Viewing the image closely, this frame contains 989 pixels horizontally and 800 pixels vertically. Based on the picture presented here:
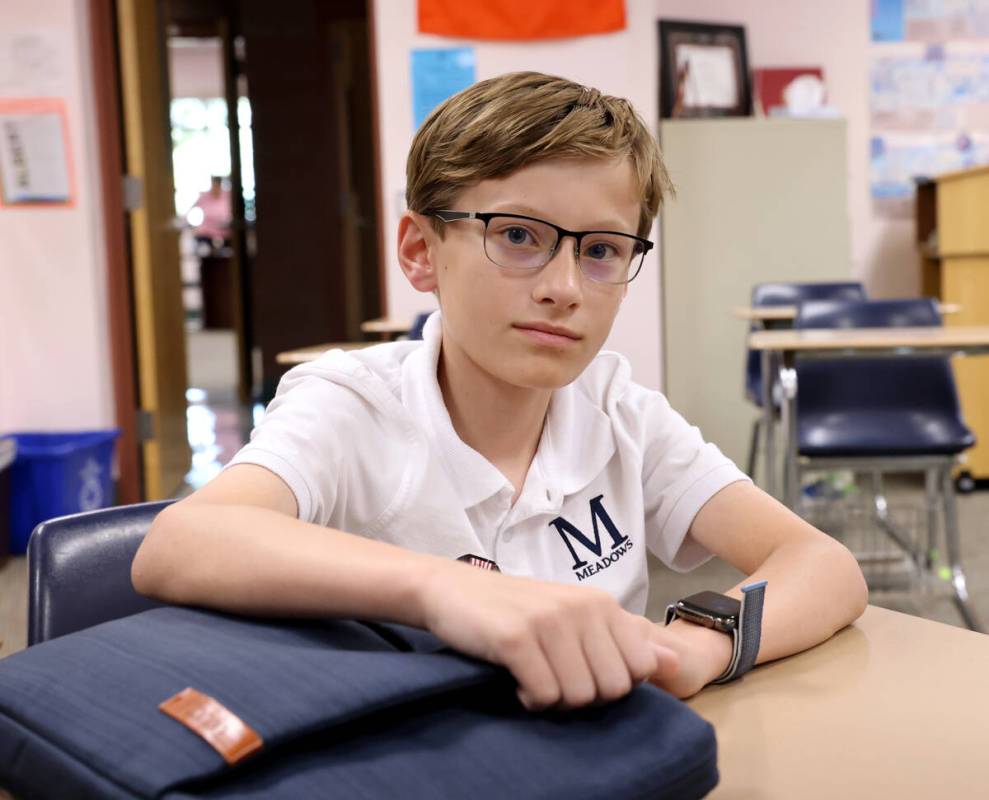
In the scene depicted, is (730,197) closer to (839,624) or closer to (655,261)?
(655,261)

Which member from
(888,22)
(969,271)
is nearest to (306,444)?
(969,271)

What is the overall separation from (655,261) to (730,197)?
51 cm

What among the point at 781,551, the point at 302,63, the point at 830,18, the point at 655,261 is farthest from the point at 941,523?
the point at 302,63

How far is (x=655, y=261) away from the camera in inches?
173

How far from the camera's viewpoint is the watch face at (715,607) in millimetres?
755

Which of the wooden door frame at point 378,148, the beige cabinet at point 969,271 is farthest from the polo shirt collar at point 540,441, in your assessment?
the beige cabinet at point 969,271

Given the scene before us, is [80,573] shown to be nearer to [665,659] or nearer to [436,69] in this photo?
[665,659]

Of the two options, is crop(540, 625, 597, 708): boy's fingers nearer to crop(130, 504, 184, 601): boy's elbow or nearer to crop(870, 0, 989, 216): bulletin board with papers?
crop(130, 504, 184, 601): boy's elbow

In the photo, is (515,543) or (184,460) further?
(184,460)

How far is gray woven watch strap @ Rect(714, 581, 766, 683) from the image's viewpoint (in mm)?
746

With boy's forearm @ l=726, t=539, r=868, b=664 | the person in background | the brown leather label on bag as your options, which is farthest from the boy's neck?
the person in background

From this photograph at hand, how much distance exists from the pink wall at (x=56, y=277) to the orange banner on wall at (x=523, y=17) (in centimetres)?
133

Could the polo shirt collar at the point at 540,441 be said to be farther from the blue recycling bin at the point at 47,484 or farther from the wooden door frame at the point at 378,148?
the wooden door frame at the point at 378,148

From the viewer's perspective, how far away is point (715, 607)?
782mm
